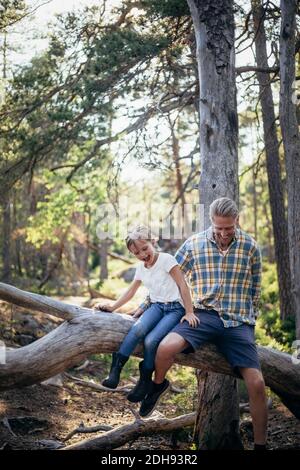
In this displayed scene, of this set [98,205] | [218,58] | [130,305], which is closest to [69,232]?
[98,205]

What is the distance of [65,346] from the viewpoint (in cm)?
531

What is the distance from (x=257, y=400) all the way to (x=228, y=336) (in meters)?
0.62

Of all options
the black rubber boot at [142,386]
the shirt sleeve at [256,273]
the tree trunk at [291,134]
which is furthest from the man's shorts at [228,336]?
the tree trunk at [291,134]

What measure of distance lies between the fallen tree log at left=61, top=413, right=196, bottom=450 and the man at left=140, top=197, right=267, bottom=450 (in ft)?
3.25

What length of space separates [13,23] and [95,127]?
7.52 feet

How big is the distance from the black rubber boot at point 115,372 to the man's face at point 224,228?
4.75 feet

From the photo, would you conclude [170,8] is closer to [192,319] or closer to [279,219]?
[192,319]

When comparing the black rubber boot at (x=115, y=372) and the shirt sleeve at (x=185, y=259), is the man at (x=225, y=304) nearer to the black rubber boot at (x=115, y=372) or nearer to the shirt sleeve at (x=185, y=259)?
the shirt sleeve at (x=185, y=259)

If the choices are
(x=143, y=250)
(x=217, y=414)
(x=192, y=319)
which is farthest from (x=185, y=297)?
(x=217, y=414)

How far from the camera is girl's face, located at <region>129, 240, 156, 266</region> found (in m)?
5.25

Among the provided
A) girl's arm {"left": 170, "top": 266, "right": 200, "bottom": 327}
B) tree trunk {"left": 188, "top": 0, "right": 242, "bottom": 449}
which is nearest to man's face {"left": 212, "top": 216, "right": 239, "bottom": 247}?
girl's arm {"left": 170, "top": 266, "right": 200, "bottom": 327}

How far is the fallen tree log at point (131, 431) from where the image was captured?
19.0 ft

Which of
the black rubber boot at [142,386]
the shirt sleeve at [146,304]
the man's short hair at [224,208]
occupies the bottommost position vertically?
the black rubber boot at [142,386]

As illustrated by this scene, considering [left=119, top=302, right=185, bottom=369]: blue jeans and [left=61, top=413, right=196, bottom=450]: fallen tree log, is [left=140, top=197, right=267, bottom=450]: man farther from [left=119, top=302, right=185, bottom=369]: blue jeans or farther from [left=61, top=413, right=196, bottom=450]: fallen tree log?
[left=61, top=413, right=196, bottom=450]: fallen tree log
